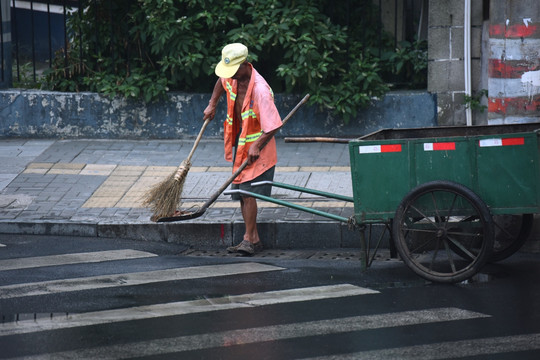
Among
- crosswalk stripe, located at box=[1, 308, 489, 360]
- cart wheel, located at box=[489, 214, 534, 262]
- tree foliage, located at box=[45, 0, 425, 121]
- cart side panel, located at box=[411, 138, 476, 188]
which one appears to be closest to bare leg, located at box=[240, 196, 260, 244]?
cart side panel, located at box=[411, 138, 476, 188]

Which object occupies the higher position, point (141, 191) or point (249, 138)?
point (249, 138)

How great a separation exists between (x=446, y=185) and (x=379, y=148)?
55cm

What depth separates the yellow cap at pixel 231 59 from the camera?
7910 mm

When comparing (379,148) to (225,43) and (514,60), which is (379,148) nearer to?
(514,60)

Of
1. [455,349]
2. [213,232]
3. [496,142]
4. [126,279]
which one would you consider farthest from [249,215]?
[455,349]

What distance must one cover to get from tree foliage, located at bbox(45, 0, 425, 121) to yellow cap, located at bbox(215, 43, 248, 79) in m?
3.45

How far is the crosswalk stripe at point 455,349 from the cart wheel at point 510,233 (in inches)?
82.1

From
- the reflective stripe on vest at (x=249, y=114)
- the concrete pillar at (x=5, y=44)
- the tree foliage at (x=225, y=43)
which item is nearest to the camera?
the reflective stripe on vest at (x=249, y=114)

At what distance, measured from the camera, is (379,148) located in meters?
7.03

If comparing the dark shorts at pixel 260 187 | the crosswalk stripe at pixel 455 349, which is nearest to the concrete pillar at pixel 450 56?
the dark shorts at pixel 260 187

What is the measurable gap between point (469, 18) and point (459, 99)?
97cm

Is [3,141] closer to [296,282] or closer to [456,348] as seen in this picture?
[296,282]

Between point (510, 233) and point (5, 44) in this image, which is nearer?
point (510, 233)

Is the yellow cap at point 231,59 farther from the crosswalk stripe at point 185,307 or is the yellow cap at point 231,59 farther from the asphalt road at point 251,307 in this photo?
the crosswalk stripe at point 185,307
